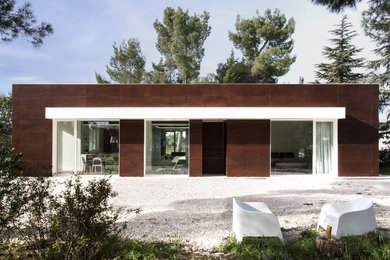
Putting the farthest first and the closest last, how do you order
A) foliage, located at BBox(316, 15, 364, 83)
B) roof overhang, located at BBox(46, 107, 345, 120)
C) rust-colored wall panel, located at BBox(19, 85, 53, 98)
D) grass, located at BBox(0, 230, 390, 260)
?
foliage, located at BBox(316, 15, 364, 83)
rust-colored wall panel, located at BBox(19, 85, 53, 98)
roof overhang, located at BBox(46, 107, 345, 120)
grass, located at BBox(0, 230, 390, 260)

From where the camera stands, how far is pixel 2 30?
576 centimetres

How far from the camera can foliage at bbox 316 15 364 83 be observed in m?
25.1

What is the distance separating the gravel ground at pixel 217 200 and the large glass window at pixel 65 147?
2376 mm

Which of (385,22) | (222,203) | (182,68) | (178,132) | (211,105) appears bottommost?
(222,203)

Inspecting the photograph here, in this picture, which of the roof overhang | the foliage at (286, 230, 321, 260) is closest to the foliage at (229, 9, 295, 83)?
the roof overhang

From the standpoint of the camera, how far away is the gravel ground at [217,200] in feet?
16.7

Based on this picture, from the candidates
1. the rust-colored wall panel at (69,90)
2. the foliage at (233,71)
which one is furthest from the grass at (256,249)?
the foliage at (233,71)

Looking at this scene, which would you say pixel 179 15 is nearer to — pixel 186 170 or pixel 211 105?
pixel 211 105

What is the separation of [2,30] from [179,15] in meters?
18.4

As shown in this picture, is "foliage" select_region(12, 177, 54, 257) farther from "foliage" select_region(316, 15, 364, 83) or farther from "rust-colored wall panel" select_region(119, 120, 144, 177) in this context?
"foliage" select_region(316, 15, 364, 83)

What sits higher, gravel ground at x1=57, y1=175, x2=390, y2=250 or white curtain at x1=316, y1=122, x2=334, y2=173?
white curtain at x1=316, y1=122, x2=334, y2=173

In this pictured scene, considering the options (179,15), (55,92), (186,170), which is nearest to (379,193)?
(186,170)

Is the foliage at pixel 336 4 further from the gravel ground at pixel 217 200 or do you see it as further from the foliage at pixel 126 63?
the foliage at pixel 126 63

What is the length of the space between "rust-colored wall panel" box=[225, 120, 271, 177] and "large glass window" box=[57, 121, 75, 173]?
6.84 metres
